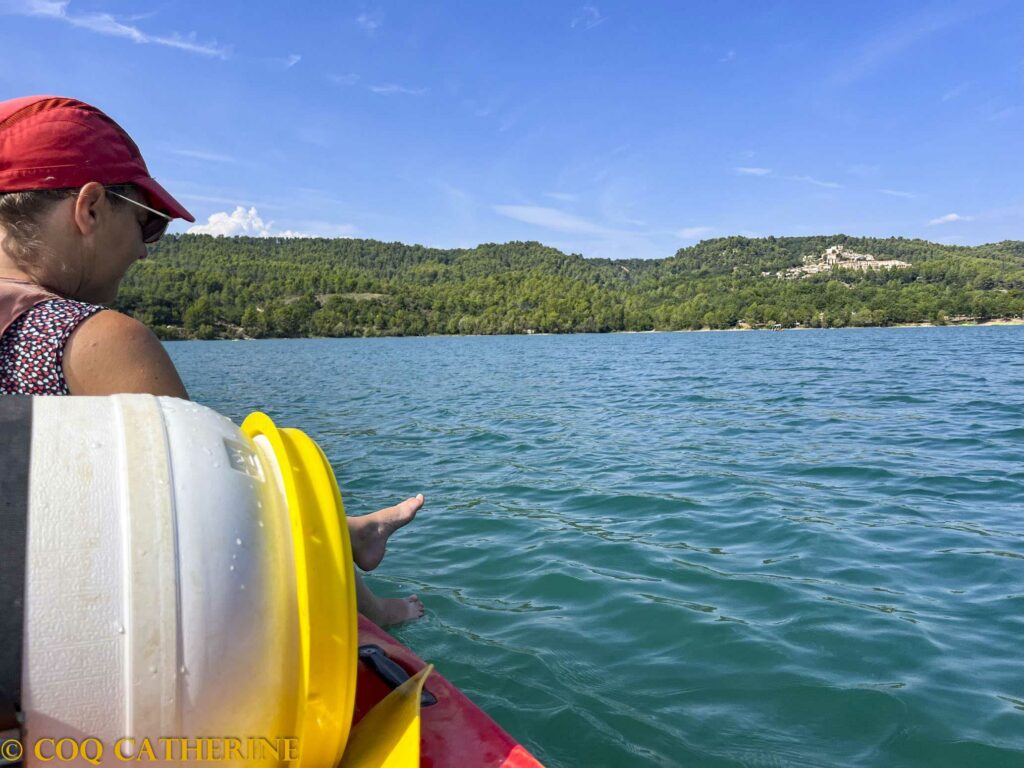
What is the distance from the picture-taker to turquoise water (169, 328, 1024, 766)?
10.7 feet

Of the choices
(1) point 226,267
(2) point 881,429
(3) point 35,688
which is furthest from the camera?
(1) point 226,267

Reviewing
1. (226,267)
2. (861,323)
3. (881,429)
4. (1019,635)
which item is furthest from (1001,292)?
(226,267)

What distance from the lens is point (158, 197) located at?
2.12 meters

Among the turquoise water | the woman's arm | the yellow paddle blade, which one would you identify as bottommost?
the turquoise water

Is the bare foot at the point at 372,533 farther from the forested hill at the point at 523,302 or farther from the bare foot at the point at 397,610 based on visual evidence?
the forested hill at the point at 523,302

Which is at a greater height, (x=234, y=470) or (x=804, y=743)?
(x=234, y=470)

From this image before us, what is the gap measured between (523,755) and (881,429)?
1086 centimetres

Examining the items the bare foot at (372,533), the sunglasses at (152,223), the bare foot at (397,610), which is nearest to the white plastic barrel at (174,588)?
the bare foot at (372,533)

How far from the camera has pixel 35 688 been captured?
1.33m

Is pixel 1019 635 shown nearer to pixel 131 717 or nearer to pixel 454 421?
pixel 131 717

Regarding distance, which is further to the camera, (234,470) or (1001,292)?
(1001,292)

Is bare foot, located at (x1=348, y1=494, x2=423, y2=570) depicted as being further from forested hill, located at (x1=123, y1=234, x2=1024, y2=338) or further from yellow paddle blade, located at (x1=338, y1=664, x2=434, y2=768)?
forested hill, located at (x1=123, y1=234, x2=1024, y2=338)

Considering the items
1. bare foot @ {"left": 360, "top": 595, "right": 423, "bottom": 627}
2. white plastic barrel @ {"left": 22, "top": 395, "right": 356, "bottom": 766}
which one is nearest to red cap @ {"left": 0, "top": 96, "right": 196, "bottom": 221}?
white plastic barrel @ {"left": 22, "top": 395, "right": 356, "bottom": 766}

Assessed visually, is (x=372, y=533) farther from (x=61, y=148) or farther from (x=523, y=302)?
(x=523, y=302)
